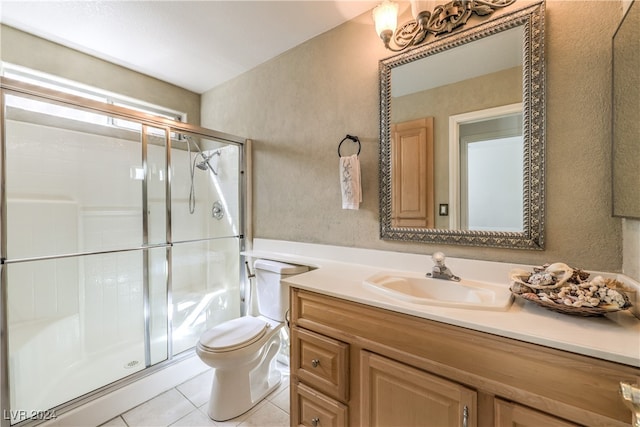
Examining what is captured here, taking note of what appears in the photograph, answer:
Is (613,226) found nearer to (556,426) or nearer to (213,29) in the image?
(556,426)

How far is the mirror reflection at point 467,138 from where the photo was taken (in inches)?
43.9

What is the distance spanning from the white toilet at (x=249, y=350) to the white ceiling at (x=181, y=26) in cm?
158

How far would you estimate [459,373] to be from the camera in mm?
831

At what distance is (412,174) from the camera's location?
55.2 inches

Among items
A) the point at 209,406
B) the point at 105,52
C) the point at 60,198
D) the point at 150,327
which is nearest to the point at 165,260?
the point at 150,327

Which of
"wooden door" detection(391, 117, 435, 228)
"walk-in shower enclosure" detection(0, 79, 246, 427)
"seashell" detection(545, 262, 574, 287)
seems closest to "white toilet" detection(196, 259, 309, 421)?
"walk-in shower enclosure" detection(0, 79, 246, 427)

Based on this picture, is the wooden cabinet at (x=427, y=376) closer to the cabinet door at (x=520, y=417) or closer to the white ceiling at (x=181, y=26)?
the cabinet door at (x=520, y=417)

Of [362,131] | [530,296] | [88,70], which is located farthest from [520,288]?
[88,70]

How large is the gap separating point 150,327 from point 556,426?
90.9 inches

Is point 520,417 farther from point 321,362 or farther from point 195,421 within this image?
point 195,421

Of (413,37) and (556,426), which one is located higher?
(413,37)

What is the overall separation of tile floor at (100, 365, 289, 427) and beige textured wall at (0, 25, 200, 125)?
7.78 ft

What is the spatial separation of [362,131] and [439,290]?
980 mm

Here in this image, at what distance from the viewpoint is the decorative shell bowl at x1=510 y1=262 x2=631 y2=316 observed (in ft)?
2.54
